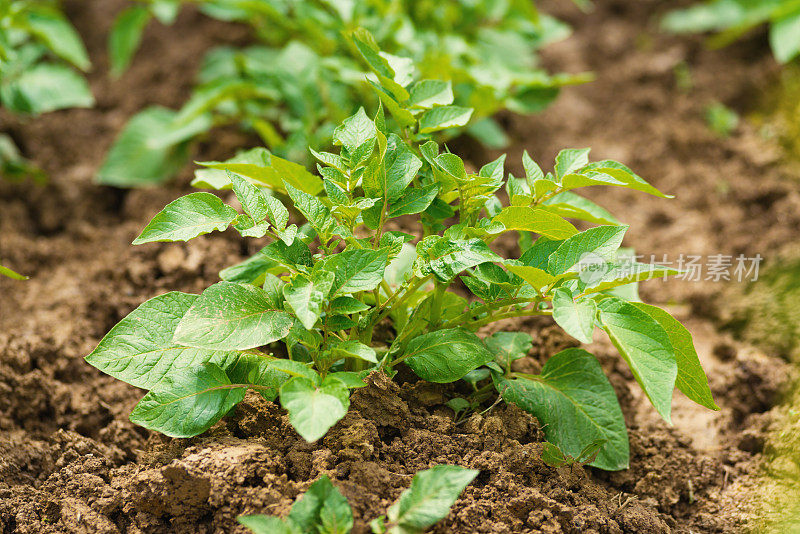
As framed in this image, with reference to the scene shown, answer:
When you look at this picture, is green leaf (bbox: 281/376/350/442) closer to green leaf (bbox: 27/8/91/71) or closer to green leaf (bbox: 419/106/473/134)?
green leaf (bbox: 419/106/473/134)

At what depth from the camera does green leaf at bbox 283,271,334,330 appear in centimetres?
→ 116

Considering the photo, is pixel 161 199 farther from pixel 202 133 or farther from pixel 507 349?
pixel 507 349

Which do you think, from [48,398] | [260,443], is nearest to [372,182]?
[260,443]

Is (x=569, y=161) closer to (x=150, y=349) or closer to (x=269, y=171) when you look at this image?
(x=269, y=171)

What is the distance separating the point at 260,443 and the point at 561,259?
68cm

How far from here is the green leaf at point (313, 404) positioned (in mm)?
1081

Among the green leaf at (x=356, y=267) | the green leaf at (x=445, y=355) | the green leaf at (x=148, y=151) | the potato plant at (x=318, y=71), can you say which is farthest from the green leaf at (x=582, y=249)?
the green leaf at (x=148, y=151)

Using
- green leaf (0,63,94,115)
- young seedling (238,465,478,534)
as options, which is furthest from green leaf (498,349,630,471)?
green leaf (0,63,94,115)

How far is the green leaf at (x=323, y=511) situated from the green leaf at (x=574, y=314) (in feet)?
1.53

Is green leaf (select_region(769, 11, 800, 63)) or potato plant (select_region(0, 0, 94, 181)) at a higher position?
green leaf (select_region(769, 11, 800, 63))

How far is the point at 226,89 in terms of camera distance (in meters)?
2.24

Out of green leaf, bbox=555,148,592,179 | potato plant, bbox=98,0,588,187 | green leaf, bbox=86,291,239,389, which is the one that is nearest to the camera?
green leaf, bbox=86,291,239,389

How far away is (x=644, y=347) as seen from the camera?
1.21m

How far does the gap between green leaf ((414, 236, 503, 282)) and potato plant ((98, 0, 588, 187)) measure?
2.48 feet
